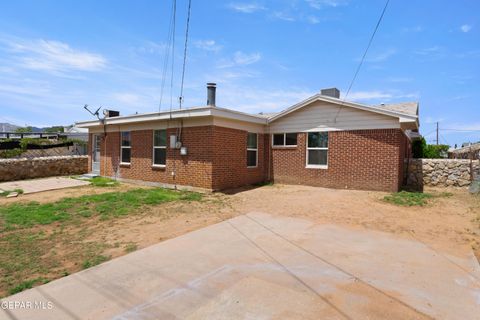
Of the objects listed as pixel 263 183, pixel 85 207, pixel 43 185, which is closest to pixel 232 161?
pixel 263 183

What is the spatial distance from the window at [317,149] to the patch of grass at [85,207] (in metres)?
5.14

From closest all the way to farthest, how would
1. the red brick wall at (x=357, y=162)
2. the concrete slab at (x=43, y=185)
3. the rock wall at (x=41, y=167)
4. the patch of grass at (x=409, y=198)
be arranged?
the patch of grass at (x=409, y=198), the red brick wall at (x=357, y=162), the concrete slab at (x=43, y=185), the rock wall at (x=41, y=167)

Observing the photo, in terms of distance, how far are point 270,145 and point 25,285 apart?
11.3m

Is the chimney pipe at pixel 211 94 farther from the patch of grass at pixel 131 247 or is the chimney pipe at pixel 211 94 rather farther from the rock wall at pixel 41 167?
the rock wall at pixel 41 167

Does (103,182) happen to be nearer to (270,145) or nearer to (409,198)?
(270,145)

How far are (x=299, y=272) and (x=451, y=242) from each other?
11.8ft

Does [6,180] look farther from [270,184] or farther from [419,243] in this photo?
[419,243]

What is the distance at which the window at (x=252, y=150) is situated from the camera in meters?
13.5

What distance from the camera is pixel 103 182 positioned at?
14.2 metres

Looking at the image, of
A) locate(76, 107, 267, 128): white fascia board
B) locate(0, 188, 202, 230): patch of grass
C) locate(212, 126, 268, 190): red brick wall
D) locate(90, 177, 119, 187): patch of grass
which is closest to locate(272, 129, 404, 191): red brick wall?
locate(212, 126, 268, 190): red brick wall

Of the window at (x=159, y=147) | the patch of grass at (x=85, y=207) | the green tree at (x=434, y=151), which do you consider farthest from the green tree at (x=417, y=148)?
the window at (x=159, y=147)

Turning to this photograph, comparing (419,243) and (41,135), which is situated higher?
(41,135)

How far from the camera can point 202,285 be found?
3.90m

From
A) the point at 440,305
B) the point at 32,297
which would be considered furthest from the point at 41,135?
the point at 440,305
